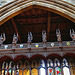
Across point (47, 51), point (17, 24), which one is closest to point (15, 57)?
point (47, 51)

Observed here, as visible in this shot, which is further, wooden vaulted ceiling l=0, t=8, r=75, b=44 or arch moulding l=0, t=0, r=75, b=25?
wooden vaulted ceiling l=0, t=8, r=75, b=44

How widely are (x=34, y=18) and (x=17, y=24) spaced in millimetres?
1642

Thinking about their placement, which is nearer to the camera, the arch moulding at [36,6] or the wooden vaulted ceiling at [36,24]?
the arch moulding at [36,6]

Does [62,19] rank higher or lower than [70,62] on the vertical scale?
higher

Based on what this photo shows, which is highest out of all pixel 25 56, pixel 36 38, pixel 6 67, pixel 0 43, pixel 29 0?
pixel 29 0

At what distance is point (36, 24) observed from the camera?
1066 cm

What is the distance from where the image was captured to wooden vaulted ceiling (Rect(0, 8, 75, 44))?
31.6 feet

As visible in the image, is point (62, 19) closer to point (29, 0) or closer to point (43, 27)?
point (43, 27)

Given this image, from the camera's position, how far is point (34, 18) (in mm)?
9859

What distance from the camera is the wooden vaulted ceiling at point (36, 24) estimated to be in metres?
9.64

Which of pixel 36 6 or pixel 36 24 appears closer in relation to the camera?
pixel 36 6

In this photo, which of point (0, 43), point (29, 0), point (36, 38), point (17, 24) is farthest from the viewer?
point (36, 38)

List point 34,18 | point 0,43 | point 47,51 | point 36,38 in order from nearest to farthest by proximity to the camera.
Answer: point 47,51 < point 0,43 < point 34,18 < point 36,38

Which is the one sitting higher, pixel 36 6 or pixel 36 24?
pixel 36 6
